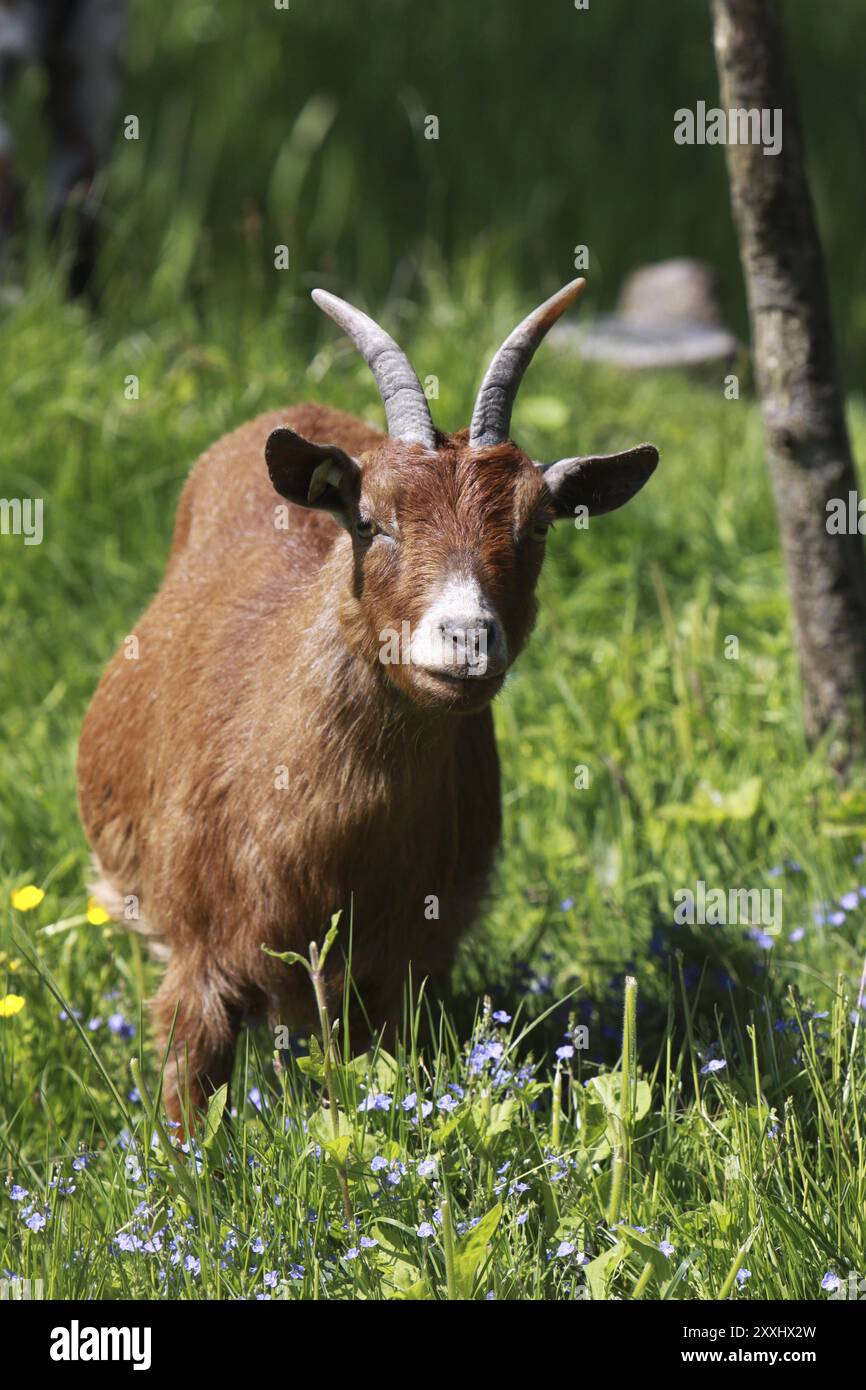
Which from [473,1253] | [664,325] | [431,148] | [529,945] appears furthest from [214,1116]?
[431,148]

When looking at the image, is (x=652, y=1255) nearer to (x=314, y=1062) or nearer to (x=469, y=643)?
(x=314, y=1062)

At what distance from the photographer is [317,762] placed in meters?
3.67

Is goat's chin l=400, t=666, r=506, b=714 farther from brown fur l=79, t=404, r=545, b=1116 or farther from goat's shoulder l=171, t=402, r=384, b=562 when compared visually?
goat's shoulder l=171, t=402, r=384, b=562

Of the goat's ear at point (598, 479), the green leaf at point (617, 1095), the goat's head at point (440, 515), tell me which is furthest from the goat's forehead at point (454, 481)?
the green leaf at point (617, 1095)

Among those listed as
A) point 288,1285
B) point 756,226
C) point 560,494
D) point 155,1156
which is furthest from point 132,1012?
point 756,226

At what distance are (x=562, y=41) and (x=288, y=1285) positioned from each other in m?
9.96

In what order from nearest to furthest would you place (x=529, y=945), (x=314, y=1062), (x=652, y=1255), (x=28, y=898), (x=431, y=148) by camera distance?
(x=652, y=1255)
(x=314, y=1062)
(x=28, y=898)
(x=529, y=945)
(x=431, y=148)

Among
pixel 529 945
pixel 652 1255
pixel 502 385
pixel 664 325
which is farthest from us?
pixel 664 325

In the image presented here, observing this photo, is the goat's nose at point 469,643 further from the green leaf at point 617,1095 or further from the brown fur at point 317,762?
the green leaf at point 617,1095

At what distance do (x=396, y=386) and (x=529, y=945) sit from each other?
1754mm

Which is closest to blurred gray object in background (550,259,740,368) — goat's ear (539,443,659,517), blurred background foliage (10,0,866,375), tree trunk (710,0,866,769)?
blurred background foliage (10,0,866,375)

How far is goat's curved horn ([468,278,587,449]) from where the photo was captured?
3.44 meters

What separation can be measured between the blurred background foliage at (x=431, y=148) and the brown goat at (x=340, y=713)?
13.6ft
